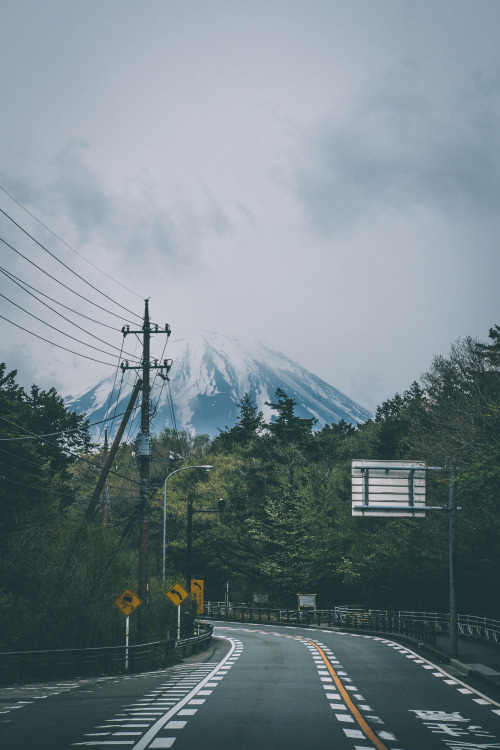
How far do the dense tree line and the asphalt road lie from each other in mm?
5467

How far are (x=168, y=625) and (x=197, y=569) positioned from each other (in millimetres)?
47742

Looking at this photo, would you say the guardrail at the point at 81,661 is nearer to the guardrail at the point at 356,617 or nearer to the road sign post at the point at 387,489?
the road sign post at the point at 387,489

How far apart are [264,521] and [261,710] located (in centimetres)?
6346

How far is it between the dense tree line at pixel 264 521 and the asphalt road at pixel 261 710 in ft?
17.9

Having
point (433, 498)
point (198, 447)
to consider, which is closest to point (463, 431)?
point (433, 498)

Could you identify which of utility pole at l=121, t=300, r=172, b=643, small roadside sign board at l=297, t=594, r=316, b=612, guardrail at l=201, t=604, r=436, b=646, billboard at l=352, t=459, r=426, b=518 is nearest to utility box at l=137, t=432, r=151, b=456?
utility pole at l=121, t=300, r=172, b=643

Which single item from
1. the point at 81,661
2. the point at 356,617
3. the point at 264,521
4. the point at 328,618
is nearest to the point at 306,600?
the point at 356,617

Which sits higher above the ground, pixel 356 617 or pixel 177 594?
pixel 177 594

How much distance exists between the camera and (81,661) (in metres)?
25.6

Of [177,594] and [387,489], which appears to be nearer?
[387,489]

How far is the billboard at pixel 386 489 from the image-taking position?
1017 inches

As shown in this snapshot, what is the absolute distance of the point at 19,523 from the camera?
138ft

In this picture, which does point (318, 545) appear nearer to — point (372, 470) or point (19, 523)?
point (19, 523)

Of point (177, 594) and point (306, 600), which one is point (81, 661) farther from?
point (306, 600)
